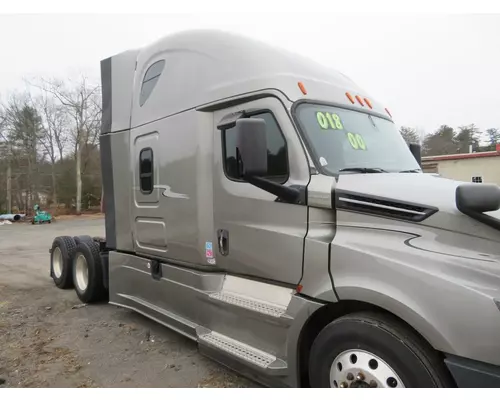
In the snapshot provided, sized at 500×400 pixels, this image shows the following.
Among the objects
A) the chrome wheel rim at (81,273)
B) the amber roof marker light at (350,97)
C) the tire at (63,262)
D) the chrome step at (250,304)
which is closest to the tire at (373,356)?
the chrome step at (250,304)

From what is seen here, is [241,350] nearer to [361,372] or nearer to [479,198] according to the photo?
[361,372]

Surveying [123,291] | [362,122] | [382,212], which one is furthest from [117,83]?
[382,212]

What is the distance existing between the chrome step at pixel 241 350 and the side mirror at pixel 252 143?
1.50 metres

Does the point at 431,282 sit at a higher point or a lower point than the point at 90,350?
higher

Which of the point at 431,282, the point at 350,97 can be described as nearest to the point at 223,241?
the point at 350,97

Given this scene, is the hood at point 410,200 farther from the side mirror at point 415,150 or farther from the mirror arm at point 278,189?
the side mirror at point 415,150

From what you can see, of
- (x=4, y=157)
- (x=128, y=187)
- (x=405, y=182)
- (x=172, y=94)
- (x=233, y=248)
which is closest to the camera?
(x=405, y=182)

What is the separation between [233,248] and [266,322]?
30.4 inches

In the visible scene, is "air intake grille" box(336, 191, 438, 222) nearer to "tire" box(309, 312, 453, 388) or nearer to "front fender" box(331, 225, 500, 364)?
"front fender" box(331, 225, 500, 364)

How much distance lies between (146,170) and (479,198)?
3620 millimetres

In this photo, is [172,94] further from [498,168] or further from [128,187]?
[498,168]

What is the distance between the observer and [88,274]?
20.3ft

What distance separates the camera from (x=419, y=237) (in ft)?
8.16

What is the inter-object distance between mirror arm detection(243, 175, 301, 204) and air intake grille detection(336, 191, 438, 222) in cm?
35
